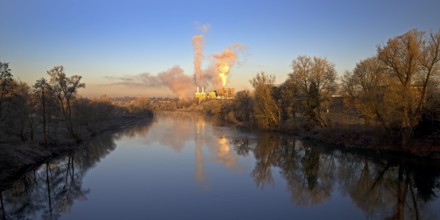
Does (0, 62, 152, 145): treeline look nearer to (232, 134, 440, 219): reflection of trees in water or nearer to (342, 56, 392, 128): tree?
(232, 134, 440, 219): reflection of trees in water

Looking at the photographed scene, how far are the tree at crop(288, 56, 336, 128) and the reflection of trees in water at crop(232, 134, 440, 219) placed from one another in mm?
10759

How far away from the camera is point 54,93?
36.8 m

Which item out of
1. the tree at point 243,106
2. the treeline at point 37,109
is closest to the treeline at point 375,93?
the tree at point 243,106

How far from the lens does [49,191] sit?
18.2m

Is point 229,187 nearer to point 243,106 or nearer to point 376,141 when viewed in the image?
point 376,141

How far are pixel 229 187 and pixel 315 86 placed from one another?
27.2 m

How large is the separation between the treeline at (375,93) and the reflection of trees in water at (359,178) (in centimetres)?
424

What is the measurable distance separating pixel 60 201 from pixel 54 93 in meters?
24.3

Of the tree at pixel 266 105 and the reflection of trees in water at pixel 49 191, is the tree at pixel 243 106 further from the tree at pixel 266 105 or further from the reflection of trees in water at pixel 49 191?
the reflection of trees in water at pixel 49 191

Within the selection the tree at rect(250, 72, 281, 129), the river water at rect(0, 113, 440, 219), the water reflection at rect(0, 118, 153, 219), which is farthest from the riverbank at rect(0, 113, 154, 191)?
the tree at rect(250, 72, 281, 129)

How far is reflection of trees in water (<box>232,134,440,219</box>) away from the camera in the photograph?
583 inches

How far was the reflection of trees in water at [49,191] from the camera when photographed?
14.3m

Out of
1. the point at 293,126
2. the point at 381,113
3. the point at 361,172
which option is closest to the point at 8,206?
the point at 361,172

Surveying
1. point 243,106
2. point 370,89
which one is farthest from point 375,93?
point 243,106
